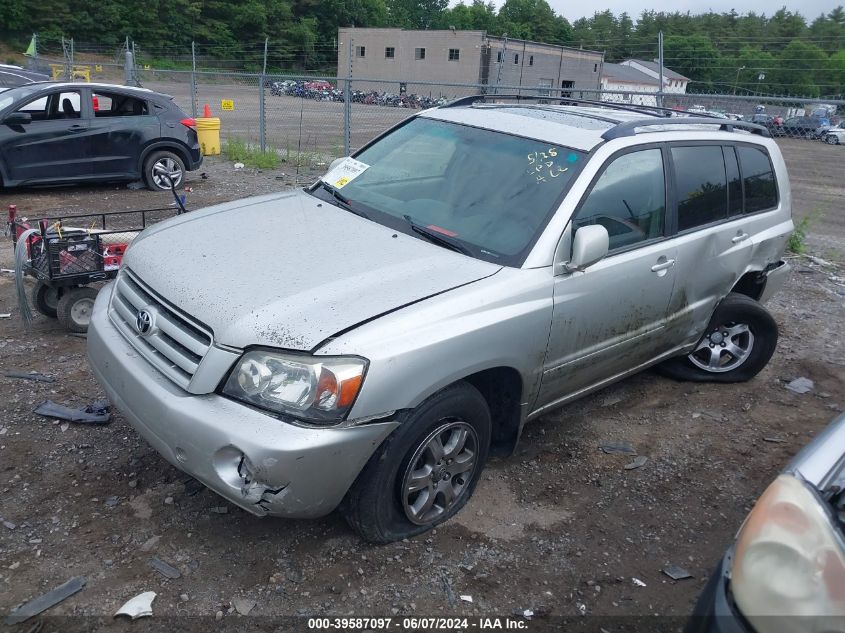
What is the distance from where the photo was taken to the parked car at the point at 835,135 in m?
15.3

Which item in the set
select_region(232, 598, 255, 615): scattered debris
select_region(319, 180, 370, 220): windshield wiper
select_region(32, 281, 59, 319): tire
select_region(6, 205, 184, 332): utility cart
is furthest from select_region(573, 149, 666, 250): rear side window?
select_region(32, 281, 59, 319): tire

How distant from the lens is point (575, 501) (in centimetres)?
373

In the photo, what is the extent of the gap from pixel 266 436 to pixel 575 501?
1824 mm

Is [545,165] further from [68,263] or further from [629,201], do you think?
[68,263]

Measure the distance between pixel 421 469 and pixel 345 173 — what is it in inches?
81.8

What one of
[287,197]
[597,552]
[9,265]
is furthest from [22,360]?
[597,552]

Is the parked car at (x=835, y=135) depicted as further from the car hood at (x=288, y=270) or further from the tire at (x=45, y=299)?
the tire at (x=45, y=299)

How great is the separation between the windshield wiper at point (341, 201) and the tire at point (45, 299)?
244 centimetres

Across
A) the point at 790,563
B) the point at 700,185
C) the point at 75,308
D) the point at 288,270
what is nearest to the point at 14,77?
the point at 75,308

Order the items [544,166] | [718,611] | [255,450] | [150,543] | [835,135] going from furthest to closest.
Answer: [835,135] < [544,166] < [150,543] < [255,450] < [718,611]

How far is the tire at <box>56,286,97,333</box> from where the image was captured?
17.3ft

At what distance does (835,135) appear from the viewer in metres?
15.4

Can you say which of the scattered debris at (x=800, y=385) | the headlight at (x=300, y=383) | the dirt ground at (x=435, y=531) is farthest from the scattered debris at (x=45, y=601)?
the scattered debris at (x=800, y=385)

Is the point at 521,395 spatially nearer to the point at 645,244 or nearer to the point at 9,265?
the point at 645,244
